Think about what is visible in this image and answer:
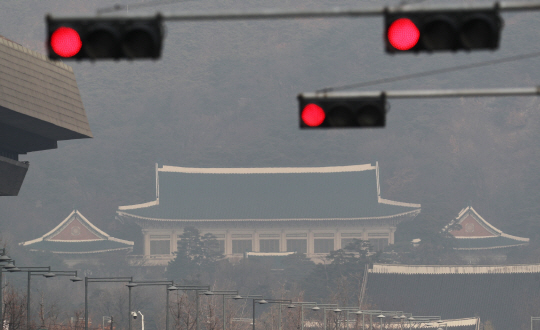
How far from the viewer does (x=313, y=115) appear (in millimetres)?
10305

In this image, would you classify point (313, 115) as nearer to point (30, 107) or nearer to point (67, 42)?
point (67, 42)

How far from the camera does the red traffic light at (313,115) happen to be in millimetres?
10234

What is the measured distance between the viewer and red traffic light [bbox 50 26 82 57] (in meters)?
8.64

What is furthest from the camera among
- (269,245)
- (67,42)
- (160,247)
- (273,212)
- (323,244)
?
(269,245)

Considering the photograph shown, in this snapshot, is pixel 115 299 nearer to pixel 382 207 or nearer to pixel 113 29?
pixel 382 207

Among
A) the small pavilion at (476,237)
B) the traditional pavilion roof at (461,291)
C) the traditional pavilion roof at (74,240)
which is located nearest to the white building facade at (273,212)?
the traditional pavilion roof at (74,240)

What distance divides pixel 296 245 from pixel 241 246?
27.4ft

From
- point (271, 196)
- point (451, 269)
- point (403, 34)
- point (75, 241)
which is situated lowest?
point (451, 269)

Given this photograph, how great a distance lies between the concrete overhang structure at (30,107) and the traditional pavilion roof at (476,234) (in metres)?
90.2

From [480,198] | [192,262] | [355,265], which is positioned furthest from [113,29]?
[480,198]

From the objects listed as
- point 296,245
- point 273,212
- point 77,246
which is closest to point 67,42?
point 273,212

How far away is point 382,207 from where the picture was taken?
135875 mm

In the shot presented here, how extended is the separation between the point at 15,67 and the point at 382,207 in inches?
3564

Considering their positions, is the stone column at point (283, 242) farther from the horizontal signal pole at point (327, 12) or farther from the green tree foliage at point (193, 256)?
the horizontal signal pole at point (327, 12)
